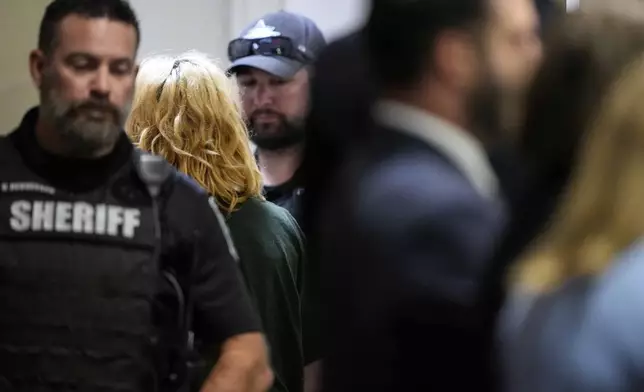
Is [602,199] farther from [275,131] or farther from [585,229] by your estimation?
[275,131]

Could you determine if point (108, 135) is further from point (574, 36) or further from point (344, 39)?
point (574, 36)

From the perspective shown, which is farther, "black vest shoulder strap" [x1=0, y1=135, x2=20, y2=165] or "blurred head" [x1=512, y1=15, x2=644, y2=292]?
"black vest shoulder strap" [x1=0, y1=135, x2=20, y2=165]

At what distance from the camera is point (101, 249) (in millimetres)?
949

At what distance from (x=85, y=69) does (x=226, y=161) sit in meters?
0.27

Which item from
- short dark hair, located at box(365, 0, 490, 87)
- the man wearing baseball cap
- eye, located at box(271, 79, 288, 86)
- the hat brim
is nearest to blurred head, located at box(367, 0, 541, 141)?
short dark hair, located at box(365, 0, 490, 87)

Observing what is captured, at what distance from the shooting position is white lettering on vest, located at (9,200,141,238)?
950mm

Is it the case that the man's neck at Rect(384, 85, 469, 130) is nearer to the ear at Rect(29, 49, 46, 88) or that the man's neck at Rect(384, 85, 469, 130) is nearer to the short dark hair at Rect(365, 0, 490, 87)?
the short dark hair at Rect(365, 0, 490, 87)

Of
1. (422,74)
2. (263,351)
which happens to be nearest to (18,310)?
(263,351)

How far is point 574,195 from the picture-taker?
669 millimetres

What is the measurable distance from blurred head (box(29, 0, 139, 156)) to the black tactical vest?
0.06 m

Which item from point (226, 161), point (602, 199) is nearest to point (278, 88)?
point (226, 161)

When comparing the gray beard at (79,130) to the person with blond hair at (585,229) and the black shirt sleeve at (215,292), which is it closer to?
the black shirt sleeve at (215,292)

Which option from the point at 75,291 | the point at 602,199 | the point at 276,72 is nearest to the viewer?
the point at 602,199

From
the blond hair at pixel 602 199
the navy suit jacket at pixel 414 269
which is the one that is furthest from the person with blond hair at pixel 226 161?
the blond hair at pixel 602 199
